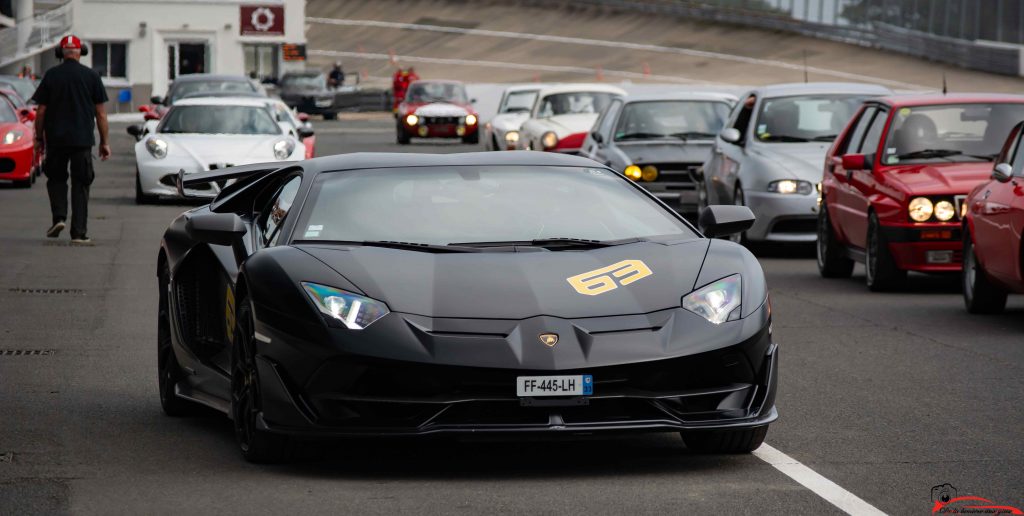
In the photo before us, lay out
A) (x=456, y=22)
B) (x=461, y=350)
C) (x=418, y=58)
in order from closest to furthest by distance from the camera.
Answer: (x=461, y=350), (x=418, y=58), (x=456, y=22)

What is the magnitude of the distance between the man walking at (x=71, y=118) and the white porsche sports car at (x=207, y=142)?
495cm

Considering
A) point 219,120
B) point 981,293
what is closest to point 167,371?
point 981,293

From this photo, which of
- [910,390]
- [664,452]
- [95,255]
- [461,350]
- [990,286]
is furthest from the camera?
[95,255]

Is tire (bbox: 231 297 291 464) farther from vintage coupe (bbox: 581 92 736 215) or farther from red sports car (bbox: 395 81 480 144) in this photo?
red sports car (bbox: 395 81 480 144)

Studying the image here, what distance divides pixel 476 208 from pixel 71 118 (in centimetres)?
1089

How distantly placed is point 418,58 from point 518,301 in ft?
326

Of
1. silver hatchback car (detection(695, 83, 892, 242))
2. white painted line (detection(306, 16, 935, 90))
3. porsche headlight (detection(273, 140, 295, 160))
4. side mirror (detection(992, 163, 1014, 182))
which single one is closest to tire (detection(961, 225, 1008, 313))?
side mirror (detection(992, 163, 1014, 182))

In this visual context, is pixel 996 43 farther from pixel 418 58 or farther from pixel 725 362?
pixel 725 362

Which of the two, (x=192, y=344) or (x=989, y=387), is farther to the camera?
(x=989, y=387)

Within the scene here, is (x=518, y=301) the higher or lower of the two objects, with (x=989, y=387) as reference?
higher

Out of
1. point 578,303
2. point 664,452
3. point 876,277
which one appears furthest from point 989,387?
point 876,277

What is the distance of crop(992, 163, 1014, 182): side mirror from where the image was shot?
1238cm

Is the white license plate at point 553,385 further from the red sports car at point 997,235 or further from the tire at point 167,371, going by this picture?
the red sports car at point 997,235

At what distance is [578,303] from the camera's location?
686 centimetres
